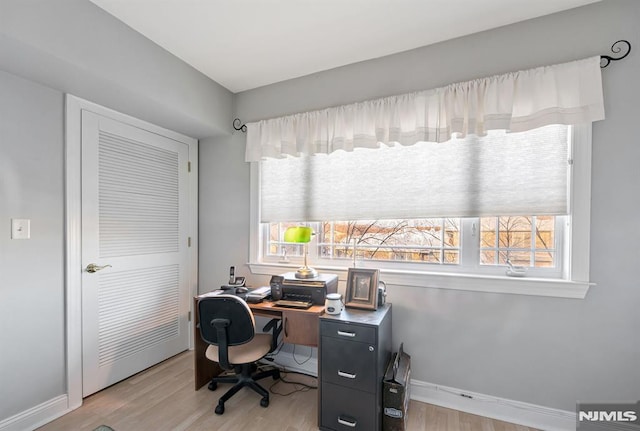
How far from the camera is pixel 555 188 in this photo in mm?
1756

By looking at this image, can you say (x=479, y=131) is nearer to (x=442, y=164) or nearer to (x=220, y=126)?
(x=442, y=164)

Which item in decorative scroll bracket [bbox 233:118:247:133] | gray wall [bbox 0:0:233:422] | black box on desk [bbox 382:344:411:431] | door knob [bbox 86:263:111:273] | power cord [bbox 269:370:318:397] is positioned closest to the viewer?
gray wall [bbox 0:0:233:422]

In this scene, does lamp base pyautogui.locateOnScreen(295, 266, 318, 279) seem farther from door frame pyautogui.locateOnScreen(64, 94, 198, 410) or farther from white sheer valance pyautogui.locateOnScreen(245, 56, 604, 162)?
door frame pyautogui.locateOnScreen(64, 94, 198, 410)

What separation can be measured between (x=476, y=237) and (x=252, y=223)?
6.23 feet

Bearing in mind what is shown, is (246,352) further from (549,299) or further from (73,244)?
(549,299)

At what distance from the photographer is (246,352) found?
6.57 feet

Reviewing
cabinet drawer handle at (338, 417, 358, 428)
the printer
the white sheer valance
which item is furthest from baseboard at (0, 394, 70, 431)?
the white sheer valance

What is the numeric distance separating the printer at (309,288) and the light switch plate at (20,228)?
5.44 ft

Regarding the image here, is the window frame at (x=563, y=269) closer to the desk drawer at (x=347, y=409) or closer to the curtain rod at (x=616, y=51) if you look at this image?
the curtain rod at (x=616, y=51)

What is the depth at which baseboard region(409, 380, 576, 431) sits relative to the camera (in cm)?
176

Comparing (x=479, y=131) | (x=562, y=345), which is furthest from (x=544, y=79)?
(x=562, y=345)

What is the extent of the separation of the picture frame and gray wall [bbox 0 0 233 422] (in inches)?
76.5

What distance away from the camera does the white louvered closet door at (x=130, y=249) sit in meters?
2.10

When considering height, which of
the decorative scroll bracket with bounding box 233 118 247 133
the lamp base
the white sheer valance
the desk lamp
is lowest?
the lamp base
